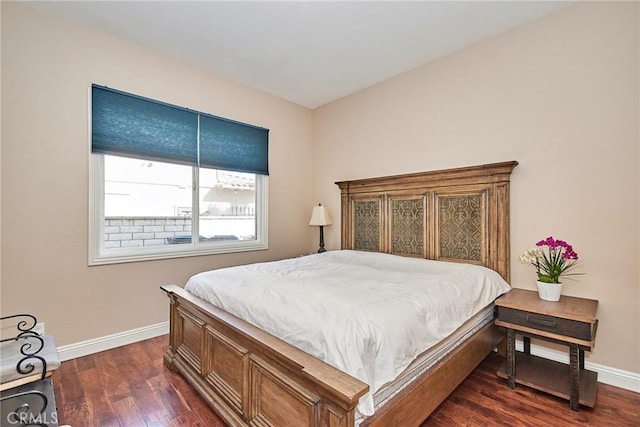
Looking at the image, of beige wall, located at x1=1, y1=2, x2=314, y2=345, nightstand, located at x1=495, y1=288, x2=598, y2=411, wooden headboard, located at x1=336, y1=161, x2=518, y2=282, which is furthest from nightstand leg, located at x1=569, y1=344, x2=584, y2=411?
beige wall, located at x1=1, y1=2, x2=314, y2=345

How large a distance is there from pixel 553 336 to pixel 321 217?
2678mm

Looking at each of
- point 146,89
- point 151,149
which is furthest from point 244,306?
point 146,89

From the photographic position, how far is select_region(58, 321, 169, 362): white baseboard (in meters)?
2.49

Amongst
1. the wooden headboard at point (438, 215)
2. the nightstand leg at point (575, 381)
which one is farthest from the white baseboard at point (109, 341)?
the nightstand leg at point (575, 381)

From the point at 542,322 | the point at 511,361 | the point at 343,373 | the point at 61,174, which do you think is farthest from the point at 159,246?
the point at 542,322

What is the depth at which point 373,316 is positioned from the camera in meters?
1.36

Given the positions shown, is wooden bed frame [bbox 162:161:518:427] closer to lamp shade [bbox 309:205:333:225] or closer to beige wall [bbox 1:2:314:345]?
lamp shade [bbox 309:205:333:225]

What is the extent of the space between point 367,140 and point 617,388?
314 centimetres

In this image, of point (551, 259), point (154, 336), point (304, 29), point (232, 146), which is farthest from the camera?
point (232, 146)

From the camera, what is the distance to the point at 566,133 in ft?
7.66

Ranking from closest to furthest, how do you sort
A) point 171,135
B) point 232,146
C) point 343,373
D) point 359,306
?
point 343,373
point 359,306
point 171,135
point 232,146

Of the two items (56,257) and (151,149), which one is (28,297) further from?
(151,149)

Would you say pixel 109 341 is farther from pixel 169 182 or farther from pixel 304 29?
pixel 304 29

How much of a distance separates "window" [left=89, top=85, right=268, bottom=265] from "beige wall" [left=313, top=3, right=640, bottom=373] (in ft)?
7.24
